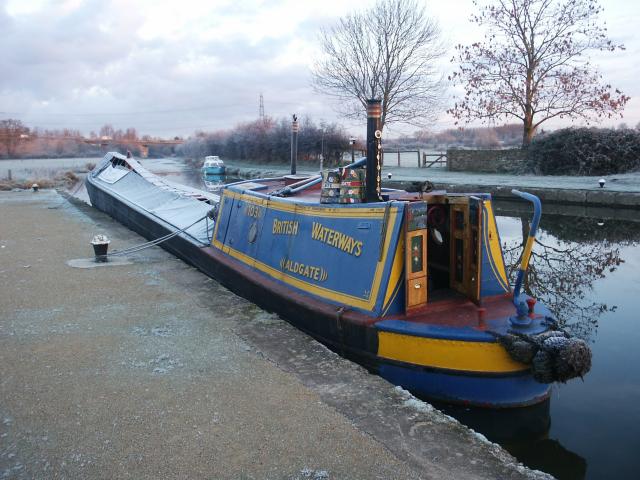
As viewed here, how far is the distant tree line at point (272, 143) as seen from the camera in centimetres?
3519

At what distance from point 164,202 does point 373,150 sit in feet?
29.2

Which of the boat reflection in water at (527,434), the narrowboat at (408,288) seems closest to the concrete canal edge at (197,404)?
the narrowboat at (408,288)

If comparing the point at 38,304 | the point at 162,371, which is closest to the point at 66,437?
the point at 162,371

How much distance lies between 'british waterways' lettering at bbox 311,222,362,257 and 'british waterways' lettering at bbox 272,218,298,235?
14.7 inches

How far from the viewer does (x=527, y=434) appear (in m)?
4.48

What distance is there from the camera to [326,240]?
574 centimetres

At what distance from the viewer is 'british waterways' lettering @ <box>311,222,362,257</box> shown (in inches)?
211

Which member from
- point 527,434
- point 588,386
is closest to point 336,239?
point 527,434

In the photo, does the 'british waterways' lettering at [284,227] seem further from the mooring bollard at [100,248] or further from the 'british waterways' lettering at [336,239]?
the mooring bollard at [100,248]

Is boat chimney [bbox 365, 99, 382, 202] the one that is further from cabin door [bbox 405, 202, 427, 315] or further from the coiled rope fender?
the coiled rope fender

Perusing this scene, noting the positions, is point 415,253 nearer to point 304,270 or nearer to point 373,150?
point 373,150

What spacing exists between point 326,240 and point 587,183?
15.8 m

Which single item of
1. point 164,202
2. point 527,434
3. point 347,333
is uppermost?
point 164,202

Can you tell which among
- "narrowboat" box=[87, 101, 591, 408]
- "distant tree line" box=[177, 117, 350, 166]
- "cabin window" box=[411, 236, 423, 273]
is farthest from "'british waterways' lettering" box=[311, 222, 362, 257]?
"distant tree line" box=[177, 117, 350, 166]
